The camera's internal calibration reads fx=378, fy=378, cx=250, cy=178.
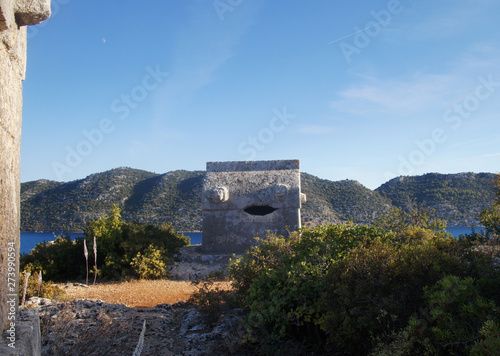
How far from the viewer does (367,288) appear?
A: 3604 mm

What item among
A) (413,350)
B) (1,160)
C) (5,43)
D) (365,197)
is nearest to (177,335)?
(413,350)

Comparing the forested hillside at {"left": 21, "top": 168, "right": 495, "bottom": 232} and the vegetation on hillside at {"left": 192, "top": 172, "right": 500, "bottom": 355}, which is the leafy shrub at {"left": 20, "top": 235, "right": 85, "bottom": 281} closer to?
the vegetation on hillside at {"left": 192, "top": 172, "right": 500, "bottom": 355}

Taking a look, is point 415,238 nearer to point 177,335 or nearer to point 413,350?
point 413,350

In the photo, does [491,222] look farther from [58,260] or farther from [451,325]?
[58,260]

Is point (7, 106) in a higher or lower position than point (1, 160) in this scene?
higher

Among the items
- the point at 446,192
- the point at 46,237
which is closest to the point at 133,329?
the point at 446,192

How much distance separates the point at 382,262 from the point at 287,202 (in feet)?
24.3

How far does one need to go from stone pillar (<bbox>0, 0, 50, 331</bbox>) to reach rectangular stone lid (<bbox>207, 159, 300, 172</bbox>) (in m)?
9.77

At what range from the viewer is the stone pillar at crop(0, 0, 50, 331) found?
209cm

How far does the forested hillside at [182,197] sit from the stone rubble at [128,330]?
18.1 m

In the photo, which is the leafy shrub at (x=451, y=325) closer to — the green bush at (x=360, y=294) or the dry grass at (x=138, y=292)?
the green bush at (x=360, y=294)

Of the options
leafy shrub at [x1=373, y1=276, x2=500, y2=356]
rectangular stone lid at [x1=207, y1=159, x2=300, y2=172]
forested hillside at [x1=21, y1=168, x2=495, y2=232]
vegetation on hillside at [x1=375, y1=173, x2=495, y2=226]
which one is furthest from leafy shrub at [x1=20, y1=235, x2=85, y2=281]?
vegetation on hillside at [x1=375, y1=173, x2=495, y2=226]

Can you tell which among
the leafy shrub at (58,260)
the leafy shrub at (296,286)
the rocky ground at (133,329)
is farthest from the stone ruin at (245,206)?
the leafy shrub at (296,286)

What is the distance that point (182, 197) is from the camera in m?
34.5
